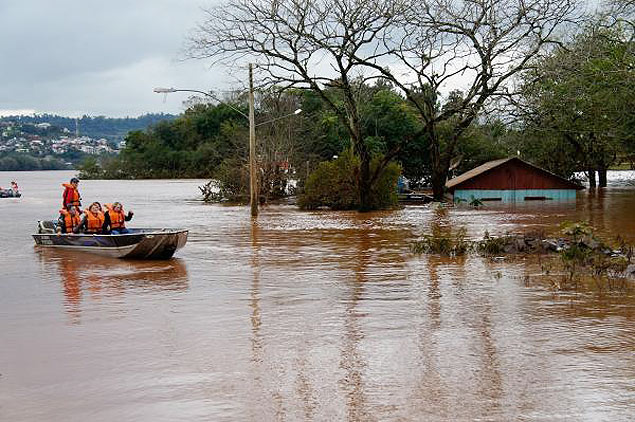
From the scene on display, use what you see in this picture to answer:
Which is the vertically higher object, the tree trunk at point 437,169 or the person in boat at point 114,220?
the tree trunk at point 437,169

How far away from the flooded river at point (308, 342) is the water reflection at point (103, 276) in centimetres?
6

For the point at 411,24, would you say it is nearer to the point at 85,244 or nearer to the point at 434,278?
the point at 85,244

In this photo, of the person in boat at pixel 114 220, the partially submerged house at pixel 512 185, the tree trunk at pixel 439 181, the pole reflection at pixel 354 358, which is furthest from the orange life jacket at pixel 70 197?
the partially submerged house at pixel 512 185

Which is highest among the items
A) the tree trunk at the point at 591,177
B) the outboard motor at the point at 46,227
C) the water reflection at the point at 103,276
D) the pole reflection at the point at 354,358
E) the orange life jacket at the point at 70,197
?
the tree trunk at the point at 591,177

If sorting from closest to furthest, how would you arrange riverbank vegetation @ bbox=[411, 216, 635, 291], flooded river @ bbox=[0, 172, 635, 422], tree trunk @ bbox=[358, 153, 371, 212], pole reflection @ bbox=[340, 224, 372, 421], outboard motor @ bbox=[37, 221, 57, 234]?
pole reflection @ bbox=[340, 224, 372, 421]
flooded river @ bbox=[0, 172, 635, 422]
riverbank vegetation @ bbox=[411, 216, 635, 291]
outboard motor @ bbox=[37, 221, 57, 234]
tree trunk @ bbox=[358, 153, 371, 212]

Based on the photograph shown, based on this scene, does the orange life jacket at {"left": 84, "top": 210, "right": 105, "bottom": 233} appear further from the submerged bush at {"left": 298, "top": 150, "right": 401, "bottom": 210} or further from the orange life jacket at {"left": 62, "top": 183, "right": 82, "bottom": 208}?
the submerged bush at {"left": 298, "top": 150, "right": 401, "bottom": 210}

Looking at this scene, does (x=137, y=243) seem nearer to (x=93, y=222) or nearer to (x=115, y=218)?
(x=115, y=218)

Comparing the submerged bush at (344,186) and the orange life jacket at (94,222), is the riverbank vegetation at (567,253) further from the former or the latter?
the submerged bush at (344,186)

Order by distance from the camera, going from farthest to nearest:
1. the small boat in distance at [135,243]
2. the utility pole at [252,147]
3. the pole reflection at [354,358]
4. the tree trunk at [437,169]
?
1. the tree trunk at [437,169]
2. the utility pole at [252,147]
3. the small boat in distance at [135,243]
4. the pole reflection at [354,358]

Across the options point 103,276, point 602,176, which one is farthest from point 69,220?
point 602,176

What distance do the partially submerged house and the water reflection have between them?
2772cm

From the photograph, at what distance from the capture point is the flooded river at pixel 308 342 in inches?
332

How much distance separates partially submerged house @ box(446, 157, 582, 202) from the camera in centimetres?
4659

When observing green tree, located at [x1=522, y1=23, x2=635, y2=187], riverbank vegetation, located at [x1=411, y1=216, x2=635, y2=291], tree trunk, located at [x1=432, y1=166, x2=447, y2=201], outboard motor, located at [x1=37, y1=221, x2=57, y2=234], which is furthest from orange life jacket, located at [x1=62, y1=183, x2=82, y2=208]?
tree trunk, located at [x1=432, y1=166, x2=447, y2=201]
